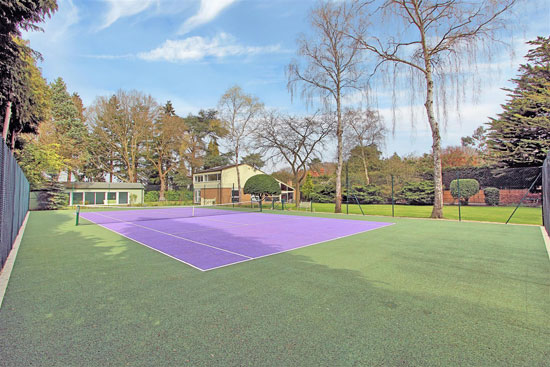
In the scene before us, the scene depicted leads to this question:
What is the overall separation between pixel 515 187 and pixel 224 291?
23977 mm

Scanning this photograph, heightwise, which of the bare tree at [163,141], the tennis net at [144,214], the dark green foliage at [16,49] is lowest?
the tennis net at [144,214]

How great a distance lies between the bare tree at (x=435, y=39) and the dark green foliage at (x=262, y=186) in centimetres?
1184

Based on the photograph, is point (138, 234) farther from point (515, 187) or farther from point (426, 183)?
point (515, 187)

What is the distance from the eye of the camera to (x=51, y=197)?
21703 mm

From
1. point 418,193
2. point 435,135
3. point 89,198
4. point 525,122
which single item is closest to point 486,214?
point 435,135

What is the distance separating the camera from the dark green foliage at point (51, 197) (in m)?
21.4

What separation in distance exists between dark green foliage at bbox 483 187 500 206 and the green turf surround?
18.4m

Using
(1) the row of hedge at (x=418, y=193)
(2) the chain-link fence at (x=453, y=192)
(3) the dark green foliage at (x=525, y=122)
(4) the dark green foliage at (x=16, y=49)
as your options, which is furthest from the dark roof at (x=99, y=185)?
(3) the dark green foliage at (x=525, y=122)

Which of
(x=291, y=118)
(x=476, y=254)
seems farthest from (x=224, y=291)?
(x=291, y=118)

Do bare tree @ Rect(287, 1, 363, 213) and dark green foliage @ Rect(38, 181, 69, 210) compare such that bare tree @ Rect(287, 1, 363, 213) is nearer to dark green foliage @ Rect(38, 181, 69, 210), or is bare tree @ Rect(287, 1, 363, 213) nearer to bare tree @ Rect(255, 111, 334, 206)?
bare tree @ Rect(255, 111, 334, 206)

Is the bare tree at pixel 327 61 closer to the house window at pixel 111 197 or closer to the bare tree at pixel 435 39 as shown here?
the bare tree at pixel 435 39

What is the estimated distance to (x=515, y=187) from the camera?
758 inches

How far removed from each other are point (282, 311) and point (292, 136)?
823 inches

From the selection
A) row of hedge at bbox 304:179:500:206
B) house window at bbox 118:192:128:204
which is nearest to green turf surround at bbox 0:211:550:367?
row of hedge at bbox 304:179:500:206
